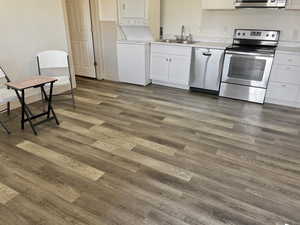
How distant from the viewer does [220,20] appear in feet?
13.7

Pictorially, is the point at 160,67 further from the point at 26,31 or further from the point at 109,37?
the point at 26,31

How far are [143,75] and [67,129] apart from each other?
81.8 inches

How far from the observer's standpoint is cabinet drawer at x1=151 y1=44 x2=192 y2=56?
Answer: 13.4 ft

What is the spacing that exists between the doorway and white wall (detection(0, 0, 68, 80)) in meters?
0.86

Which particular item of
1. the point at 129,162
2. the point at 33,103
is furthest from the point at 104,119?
the point at 33,103

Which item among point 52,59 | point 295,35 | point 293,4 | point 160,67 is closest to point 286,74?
point 295,35

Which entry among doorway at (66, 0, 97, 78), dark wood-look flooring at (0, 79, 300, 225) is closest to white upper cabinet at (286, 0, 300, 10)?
dark wood-look flooring at (0, 79, 300, 225)

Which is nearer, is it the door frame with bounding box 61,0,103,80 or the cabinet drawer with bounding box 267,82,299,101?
the cabinet drawer with bounding box 267,82,299,101

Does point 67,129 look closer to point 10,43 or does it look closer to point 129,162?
point 129,162

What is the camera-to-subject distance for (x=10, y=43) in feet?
10.9

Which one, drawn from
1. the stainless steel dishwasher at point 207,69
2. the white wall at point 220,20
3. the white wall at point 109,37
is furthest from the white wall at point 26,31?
the stainless steel dishwasher at point 207,69

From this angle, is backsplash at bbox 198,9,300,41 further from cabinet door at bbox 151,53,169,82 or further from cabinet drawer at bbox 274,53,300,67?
cabinet door at bbox 151,53,169,82

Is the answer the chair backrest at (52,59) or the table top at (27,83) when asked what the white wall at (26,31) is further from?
the table top at (27,83)

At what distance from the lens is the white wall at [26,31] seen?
3.26 meters
